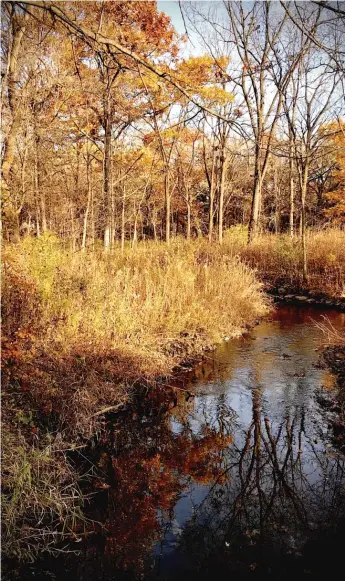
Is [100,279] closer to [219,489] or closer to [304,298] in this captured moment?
[219,489]

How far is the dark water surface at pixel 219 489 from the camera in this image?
3.43 metres

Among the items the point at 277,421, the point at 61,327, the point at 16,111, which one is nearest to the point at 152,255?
the point at 16,111

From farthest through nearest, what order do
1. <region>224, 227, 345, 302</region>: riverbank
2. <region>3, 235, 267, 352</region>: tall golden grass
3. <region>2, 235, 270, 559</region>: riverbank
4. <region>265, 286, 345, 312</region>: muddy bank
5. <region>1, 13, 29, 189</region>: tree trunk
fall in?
1. <region>224, 227, 345, 302</region>: riverbank
2. <region>265, 286, 345, 312</region>: muddy bank
3. <region>1, 13, 29, 189</region>: tree trunk
4. <region>3, 235, 267, 352</region>: tall golden grass
5. <region>2, 235, 270, 559</region>: riverbank

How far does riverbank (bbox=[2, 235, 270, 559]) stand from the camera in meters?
3.79

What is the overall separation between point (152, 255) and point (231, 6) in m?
10.0

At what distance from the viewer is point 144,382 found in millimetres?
6836

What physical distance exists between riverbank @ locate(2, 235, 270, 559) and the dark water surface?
36 centimetres

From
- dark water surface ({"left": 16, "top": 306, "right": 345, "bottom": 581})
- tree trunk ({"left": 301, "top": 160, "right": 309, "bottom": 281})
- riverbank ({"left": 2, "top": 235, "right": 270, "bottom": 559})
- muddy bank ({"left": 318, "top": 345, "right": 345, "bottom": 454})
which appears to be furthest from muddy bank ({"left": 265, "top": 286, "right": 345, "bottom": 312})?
dark water surface ({"left": 16, "top": 306, "right": 345, "bottom": 581})

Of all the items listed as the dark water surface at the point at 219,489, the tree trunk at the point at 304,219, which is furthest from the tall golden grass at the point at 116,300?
the tree trunk at the point at 304,219

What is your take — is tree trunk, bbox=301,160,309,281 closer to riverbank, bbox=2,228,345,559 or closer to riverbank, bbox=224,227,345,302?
riverbank, bbox=224,227,345,302

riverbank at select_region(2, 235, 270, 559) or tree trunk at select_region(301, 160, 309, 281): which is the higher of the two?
tree trunk at select_region(301, 160, 309, 281)

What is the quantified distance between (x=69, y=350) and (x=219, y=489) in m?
2.93

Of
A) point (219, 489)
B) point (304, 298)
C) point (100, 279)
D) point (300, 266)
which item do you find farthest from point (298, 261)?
point (219, 489)

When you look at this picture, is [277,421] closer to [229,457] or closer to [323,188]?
[229,457]
